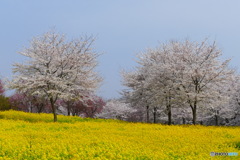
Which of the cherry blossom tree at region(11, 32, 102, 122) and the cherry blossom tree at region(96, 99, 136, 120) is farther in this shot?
the cherry blossom tree at region(96, 99, 136, 120)

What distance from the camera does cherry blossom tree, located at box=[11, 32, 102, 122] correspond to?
25281 mm

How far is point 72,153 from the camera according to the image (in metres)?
10.3

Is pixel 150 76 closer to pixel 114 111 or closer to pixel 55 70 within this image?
pixel 55 70

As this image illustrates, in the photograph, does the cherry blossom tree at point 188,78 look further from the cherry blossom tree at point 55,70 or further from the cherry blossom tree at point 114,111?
the cherry blossom tree at point 114,111

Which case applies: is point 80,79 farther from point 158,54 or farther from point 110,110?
point 110,110

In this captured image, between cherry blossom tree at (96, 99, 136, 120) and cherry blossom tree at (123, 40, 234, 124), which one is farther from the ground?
cherry blossom tree at (123, 40, 234, 124)

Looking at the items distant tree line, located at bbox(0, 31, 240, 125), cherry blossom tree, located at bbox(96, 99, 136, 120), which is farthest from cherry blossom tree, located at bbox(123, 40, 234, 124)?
cherry blossom tree, located at bbox(96, 99, 136, 120)

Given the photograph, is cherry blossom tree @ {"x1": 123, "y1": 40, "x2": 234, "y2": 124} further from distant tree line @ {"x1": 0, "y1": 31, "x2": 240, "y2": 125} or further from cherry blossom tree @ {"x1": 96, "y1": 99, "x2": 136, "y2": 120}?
cherry blossom tree @ {"x1": 96, "y1": 99, "x2": 136, "y2": 120}

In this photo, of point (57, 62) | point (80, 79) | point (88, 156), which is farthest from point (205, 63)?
point (88, 156)

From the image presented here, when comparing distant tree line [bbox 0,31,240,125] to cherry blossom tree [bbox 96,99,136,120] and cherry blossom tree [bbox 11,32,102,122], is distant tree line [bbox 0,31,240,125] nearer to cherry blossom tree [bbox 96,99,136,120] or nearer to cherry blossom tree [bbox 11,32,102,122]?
cherry blossom tree [bbox 11,32,102,122]

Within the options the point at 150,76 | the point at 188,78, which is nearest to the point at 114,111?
the point at 150,76

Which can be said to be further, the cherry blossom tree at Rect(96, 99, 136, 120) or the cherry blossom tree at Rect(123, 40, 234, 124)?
the cherry blossom tree at Rect(96, 99, 136, 120)

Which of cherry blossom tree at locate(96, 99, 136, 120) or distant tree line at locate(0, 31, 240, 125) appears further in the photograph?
cherry blossom tree at locate(96, 99, 136, 120)

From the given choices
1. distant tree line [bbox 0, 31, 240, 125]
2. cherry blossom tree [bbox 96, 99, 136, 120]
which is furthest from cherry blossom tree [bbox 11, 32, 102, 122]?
cherry blossom tree [bbox 96, 99, 136, 120]
